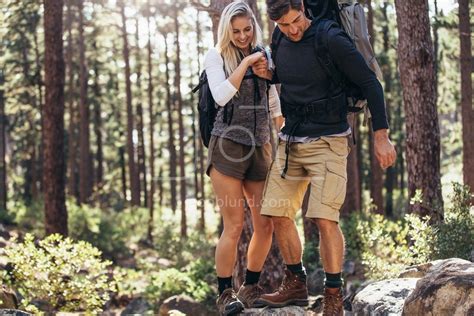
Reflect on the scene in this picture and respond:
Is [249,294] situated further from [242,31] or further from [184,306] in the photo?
[184,306]

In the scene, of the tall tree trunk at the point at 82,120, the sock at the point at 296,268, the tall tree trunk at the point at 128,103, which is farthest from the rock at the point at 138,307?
the tall tree trunk at the point at 128,103

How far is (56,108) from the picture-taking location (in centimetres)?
1625

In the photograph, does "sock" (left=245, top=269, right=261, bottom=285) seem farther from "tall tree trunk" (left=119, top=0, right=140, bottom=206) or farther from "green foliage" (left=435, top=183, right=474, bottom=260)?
"tall tree trunk" (left=119, top=0, right=140, bottom=206)

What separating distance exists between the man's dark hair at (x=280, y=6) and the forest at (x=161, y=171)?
155 centimetres

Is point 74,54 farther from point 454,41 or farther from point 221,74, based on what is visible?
point 221,74

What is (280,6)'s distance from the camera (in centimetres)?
525

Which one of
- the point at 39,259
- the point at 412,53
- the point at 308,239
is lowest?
the point at 308,239

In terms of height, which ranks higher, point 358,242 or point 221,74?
point 221,74

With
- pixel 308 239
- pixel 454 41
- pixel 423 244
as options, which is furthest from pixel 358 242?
pixel 454 41

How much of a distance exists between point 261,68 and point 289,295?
1971mm

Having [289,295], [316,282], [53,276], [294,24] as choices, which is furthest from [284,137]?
[316,282]

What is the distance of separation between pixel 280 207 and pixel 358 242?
10.7 m

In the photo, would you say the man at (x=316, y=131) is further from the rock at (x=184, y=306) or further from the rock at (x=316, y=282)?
the rock at (x=316, y=282)

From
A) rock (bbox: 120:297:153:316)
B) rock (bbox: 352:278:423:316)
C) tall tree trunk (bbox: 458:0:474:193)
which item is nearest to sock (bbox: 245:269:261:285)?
rock (bbox: 352:278:423:316)
